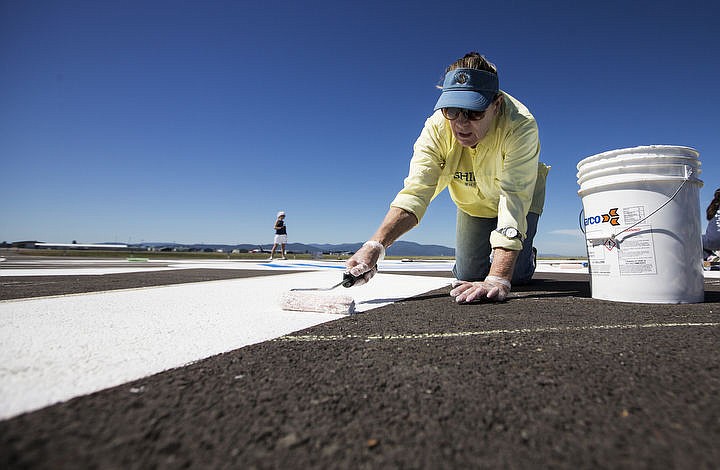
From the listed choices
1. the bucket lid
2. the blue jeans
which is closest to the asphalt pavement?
the bucket lid

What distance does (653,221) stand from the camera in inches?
81.3

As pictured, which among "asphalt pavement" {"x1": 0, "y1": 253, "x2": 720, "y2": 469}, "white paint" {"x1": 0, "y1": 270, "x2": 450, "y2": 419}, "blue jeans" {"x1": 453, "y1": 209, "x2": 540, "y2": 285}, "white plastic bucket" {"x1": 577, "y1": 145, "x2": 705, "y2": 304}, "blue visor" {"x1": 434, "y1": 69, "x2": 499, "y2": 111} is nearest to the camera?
"asphalt pavement" {"x1": 0, "y1": 253, "x2": 720, "y2": 469}

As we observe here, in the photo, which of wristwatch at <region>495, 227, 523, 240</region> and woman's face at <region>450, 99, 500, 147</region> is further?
woman's face at <region>450, 99, 500, 147</region>

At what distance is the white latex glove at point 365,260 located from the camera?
2330 millimetres

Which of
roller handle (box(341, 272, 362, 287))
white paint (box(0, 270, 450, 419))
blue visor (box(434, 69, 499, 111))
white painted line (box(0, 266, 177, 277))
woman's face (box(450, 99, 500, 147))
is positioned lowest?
white paint (box(0, 270, 450, 419))

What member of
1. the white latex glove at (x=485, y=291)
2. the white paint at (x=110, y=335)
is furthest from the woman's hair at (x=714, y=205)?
the white paint at (x=110, y=335)

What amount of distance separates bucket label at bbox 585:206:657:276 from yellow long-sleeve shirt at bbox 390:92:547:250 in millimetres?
424

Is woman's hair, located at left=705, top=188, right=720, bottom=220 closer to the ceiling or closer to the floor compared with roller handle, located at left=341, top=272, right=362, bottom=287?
closer to the ceiling

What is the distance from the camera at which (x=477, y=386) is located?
831 millimetres

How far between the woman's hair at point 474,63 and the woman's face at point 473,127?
0.22 meters

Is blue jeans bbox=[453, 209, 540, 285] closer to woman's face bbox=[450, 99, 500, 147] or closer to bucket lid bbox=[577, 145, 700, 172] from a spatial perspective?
woman's face bbox=[450, 99, 500, 147]

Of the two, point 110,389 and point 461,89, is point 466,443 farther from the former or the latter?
point 461,89

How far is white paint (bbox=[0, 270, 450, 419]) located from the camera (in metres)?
0.83

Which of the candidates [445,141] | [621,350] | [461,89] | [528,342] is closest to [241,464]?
[528,342]
